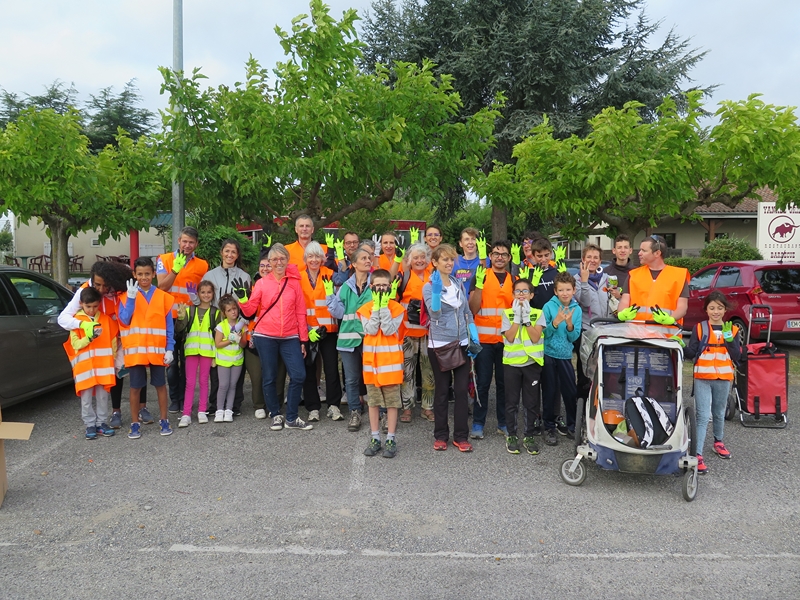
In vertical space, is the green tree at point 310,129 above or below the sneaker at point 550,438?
above

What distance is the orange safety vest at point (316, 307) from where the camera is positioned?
6.34 meters

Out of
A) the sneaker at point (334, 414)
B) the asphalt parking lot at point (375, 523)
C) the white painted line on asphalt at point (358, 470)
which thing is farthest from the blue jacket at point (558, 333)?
the sneaker at point (334, 414)

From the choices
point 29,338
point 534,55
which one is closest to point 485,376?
point 29,338

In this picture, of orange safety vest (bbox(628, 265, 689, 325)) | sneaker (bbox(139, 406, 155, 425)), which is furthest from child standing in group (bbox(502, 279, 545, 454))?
sneaker (bbox(139, 406, 155, 425))

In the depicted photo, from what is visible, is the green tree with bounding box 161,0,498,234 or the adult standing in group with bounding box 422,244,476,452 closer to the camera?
the adult standing in group with bounding box 422,244,476,452

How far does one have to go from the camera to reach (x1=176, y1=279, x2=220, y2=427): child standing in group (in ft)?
20.7

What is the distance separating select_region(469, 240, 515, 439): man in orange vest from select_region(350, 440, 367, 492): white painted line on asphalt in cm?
112

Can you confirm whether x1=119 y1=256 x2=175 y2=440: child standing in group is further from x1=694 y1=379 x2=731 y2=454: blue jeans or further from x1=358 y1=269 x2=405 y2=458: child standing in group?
x1=694 y1=379 x2=731 y2=454: blue jeans

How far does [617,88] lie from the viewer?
2006cm

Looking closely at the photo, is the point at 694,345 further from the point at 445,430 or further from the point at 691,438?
the point at 445,430

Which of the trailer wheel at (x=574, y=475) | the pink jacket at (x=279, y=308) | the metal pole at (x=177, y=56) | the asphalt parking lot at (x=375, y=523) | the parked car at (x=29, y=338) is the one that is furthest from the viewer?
the metal pole at (x=177, y=56)

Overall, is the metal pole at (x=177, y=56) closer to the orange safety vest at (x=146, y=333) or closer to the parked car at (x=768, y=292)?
the orange safety vest at (x=146, y=333)

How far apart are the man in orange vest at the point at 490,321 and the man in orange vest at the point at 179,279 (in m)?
3.06

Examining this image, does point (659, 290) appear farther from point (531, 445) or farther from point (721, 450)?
point (531, 445)
